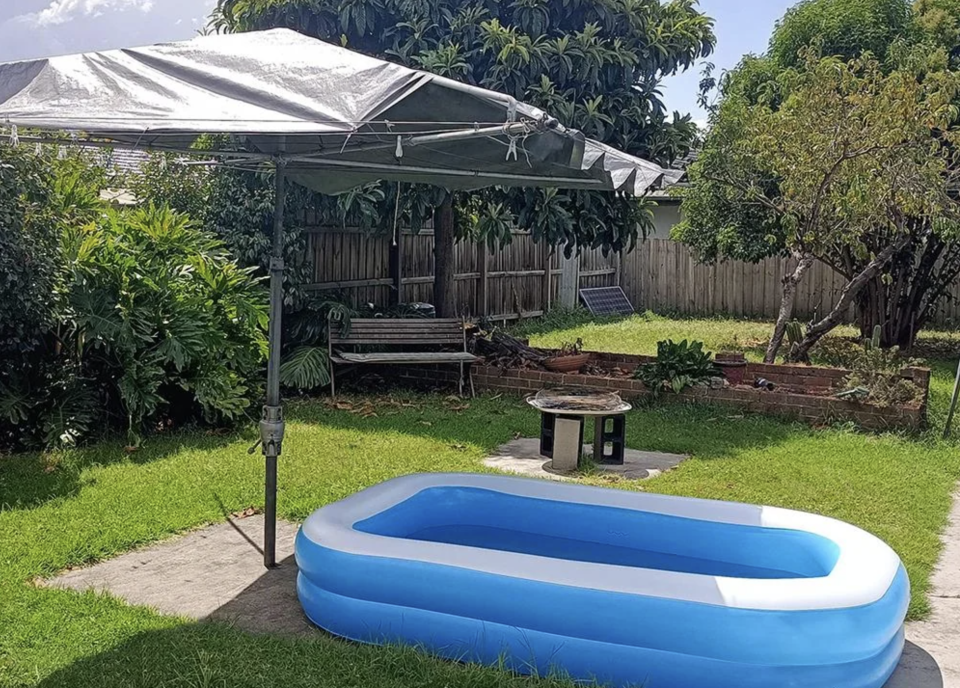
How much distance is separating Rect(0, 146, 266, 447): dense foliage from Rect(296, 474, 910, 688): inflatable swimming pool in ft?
11.3

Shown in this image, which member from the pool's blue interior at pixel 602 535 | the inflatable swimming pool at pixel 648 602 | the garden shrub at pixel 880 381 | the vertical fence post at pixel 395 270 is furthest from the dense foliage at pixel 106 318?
the garden shrub at pixel 880 381

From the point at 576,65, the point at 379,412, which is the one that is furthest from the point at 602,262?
the point at 379,412

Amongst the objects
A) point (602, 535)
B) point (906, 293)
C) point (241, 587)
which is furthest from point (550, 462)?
point (906, 293)

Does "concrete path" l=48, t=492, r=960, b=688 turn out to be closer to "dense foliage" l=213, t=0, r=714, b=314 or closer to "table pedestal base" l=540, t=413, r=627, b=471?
"table pedestal base" l=540, t=413, r=627, b=471

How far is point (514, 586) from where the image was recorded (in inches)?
153

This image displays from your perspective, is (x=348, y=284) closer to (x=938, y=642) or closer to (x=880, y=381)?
(x=880, y=381)

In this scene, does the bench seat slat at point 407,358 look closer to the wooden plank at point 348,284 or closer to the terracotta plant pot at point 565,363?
the terracotta plant pot at point 565,363

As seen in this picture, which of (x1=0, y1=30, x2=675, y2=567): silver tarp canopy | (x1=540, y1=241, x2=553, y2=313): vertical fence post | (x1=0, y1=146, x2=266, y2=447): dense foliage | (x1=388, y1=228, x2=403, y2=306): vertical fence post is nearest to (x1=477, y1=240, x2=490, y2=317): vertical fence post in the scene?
(x1=540, y1=241, x2=553, y2=313): vertical fence post

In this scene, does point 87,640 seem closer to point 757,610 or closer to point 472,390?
point 757,610

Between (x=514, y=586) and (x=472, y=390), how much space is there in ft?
21.0

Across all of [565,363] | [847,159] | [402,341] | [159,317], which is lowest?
[565,363]

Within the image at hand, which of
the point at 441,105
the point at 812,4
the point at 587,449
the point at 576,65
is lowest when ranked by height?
the point at 587,449

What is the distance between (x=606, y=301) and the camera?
1994cm

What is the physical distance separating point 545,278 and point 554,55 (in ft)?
25.2
